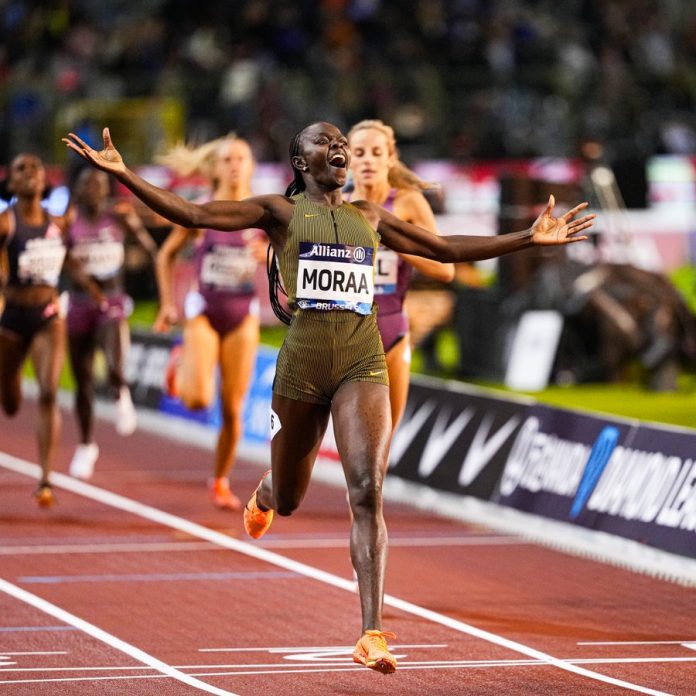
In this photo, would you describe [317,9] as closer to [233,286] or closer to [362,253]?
[233,286]

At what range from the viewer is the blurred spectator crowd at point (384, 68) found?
2820 centimetres

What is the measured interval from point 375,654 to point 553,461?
5425 millimetres

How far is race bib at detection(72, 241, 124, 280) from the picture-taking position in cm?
1494

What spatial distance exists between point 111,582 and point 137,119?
19.5 m

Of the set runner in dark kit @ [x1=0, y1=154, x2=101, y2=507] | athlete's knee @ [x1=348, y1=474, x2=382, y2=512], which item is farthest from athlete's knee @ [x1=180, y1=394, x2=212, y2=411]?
athlete's knee @ [x1=348, y1=474, x2=382, y2=512]

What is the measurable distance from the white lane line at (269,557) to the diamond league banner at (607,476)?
2.02 meters

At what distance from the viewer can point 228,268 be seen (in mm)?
13414

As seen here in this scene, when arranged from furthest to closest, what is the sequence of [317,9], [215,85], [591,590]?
[317,9] < [215,85] < [591,590]

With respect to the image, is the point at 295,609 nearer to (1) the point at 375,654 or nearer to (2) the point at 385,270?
(2) the point at 385,270

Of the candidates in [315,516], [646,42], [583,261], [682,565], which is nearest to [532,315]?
[583,261]

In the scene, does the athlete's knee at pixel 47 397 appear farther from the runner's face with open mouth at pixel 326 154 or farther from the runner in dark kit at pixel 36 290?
the runner's face with open mouth at pixel 326 154

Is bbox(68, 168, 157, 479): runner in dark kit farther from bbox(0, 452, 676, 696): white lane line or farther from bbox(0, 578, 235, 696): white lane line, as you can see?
bbox(0, 578, 235, 696): white lane line

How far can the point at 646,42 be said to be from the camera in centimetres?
3094

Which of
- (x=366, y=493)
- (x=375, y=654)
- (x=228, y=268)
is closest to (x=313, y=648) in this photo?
(x=366, y=493)
